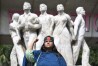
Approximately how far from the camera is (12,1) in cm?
1978

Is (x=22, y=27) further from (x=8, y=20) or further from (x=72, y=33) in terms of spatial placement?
(x=8, y=20)

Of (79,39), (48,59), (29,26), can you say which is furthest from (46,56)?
(79,39)


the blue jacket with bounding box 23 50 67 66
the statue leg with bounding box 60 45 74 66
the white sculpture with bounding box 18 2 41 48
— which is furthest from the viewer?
the statue leg with bounding box 60 45 74 66

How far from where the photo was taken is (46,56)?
5.37m

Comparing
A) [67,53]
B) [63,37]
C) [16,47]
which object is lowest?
[67,53]

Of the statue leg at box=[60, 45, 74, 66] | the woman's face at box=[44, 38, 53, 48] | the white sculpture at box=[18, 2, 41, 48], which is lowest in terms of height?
the statue leg at box=[60, 45, 74, 66]

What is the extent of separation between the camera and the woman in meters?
5.33

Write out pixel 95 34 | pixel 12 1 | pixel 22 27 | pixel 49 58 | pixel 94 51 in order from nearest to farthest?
pixel 49 58 → pixel 22 27 → pixel 94 51 → pixel 12 1 → pixel 95 34

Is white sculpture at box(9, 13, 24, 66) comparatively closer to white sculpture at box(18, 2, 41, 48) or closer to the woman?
white sculpture at box(18, 2, 41, 48)

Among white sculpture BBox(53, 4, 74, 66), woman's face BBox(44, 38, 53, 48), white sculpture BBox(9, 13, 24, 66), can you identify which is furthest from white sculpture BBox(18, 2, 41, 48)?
woman's face BBox(44, 38, 53, 48)

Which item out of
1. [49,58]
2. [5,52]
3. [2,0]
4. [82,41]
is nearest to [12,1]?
[2,0]

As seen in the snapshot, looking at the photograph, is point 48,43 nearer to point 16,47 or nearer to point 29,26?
point 29,26

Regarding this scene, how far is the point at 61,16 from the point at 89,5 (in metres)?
8.81

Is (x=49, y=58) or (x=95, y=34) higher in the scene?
(x=49, y=58)
